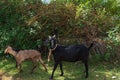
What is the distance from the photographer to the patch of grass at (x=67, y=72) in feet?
23.1

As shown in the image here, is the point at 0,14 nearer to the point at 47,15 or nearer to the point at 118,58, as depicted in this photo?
the point at 47,15

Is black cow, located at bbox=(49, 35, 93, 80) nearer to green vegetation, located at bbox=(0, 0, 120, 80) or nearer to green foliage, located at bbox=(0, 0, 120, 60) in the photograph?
green vegetation, located at bbox=(0, 0, 120, 80)

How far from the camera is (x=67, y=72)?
7.42 m

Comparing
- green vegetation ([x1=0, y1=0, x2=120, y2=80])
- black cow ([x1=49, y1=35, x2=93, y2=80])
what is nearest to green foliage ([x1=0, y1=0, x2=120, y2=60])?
green vegetation ([x1=0, y1=0, x2=120, y2=80])

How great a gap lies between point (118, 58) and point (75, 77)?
5.45ft

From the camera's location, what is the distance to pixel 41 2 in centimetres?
820

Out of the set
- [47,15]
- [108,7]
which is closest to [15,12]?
[47,15]

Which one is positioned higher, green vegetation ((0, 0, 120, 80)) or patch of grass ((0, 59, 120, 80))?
green vegetation ((0, 0, 120, 80))

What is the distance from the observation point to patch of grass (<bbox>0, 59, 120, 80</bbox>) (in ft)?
23.1

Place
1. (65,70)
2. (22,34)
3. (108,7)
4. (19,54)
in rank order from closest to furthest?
(19,54)
(65,70)
(22,34)
(108,7)

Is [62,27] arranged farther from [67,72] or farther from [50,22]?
[67,72]

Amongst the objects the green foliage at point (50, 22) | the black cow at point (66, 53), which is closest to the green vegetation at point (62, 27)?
the green foliage at point (50, 22)

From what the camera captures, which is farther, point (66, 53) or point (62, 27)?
point (62, 27)

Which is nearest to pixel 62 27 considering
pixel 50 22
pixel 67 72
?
pixel 50 22
